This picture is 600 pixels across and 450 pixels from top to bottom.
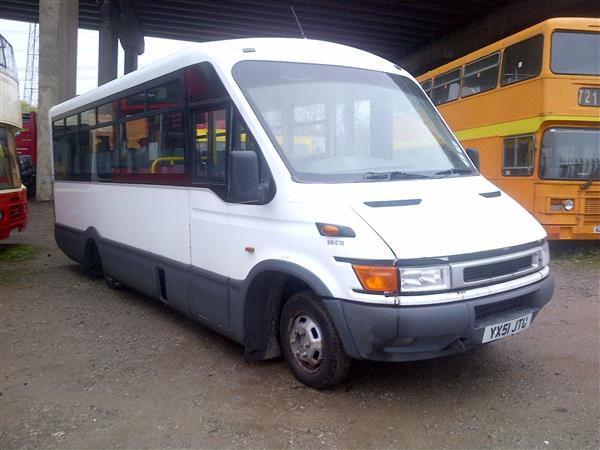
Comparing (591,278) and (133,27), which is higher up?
(133,27)

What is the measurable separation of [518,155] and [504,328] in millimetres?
7084

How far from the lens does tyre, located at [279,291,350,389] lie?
159 inches

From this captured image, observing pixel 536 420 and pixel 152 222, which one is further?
pixel 152 222

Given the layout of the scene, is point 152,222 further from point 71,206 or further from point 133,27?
point 133,27

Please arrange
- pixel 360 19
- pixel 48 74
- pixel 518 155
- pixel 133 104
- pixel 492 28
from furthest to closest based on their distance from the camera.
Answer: pixel 360 19, pixel 492 28, pixel 48 74, pixel 518 155, pixel 133 104

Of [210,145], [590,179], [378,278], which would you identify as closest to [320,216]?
[378,278]

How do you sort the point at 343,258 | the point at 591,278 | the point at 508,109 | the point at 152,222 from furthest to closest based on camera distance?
the point at 508,109, the point at 591,278, the point at 152,222, the point at 343,258

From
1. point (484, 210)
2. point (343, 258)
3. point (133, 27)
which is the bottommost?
point (343, 258)

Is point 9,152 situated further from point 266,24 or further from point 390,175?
point 266,24

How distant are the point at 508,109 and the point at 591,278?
358 cm

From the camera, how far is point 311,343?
4.21 meters

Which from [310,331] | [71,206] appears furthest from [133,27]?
[310,331]

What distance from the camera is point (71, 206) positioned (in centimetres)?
854

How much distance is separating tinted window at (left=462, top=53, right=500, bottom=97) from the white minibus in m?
6.36
